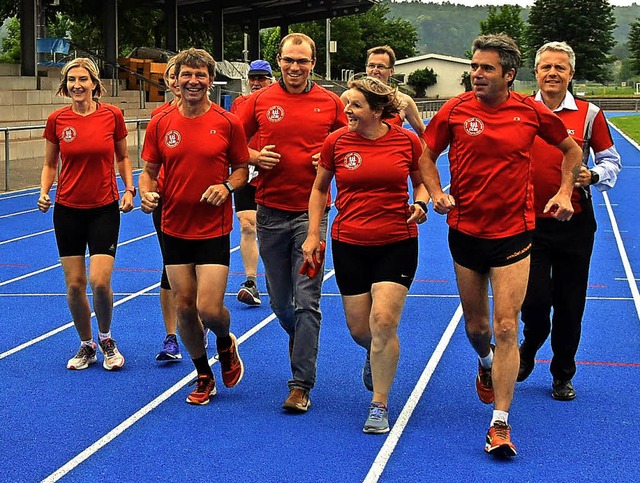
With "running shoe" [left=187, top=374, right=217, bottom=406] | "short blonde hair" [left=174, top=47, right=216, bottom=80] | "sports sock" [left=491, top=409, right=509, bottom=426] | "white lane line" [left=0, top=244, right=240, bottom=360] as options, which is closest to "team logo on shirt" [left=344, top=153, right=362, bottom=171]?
"short blonde hair" [left=174, top=47, right=216, bottom=80]

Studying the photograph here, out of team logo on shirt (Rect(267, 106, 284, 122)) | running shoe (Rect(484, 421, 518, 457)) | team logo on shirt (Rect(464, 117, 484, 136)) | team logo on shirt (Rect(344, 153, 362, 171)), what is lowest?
running shoe (Rect(484, 421, 518, 457))

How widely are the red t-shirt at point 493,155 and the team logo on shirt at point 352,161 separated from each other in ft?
1.33

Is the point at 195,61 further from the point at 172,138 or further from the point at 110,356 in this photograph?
the point at 110,356

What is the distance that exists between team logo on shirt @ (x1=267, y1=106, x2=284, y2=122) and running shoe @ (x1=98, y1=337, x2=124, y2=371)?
2.04 meters

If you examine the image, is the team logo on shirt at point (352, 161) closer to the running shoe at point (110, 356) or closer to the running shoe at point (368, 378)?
the running shoe at point (368, 378)

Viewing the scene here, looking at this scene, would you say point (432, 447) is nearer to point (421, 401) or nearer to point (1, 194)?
point (421, 401)

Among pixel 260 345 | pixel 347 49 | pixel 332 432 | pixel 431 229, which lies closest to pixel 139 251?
pixel 431 229

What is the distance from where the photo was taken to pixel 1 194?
19.0 metres

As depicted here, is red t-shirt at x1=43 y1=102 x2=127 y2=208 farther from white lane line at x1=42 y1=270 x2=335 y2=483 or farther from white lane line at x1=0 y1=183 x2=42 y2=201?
white lane line at x1=0 y1=183 x2=42 y2=201

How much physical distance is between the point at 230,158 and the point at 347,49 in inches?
3502

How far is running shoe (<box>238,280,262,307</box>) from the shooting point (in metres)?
9.88

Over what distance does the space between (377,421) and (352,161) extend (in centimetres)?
142

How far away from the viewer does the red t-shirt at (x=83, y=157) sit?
24.6ft

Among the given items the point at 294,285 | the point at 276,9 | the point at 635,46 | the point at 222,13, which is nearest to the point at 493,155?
the point at 294,285
